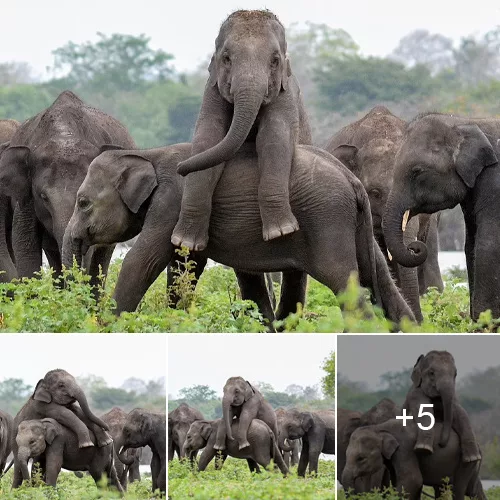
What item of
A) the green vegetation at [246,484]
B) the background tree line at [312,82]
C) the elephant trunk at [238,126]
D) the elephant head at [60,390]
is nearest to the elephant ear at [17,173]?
the elephant trunk at [238,126]

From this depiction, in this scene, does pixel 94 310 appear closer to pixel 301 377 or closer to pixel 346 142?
pixel 301 377

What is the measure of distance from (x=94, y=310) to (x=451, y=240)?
2420 cm

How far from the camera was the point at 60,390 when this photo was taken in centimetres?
702

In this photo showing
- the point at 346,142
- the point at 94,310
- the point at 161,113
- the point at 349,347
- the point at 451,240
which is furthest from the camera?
the point at 161,113

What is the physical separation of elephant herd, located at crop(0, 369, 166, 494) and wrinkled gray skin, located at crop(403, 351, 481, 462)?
41.7 inches

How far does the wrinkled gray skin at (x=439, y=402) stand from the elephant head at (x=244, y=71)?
241 centimetres

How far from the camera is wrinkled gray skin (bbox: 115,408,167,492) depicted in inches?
272

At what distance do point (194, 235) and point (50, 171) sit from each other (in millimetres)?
2702

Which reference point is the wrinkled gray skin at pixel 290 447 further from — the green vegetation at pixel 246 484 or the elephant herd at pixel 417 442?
the elephant herd at pixel 417 442

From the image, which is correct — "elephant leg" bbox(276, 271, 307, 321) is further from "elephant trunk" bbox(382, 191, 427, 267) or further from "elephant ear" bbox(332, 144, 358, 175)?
"elephant ear" bbox(332, 144, 358, 175)

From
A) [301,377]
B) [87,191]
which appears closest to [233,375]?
[301,377]

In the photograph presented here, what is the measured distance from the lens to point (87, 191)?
379 inches

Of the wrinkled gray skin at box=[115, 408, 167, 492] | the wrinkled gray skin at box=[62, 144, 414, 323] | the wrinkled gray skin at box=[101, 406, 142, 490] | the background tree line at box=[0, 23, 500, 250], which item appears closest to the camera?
the wrinkled gray skin at box=[115, 408, 167, 492]

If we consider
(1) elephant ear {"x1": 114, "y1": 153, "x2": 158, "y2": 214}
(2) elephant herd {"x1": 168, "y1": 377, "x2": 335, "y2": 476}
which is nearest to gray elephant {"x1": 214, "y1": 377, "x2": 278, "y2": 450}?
(2) elephant herd {"x1": 168, "y1": 377, "x2": 335, "y2": 476}
